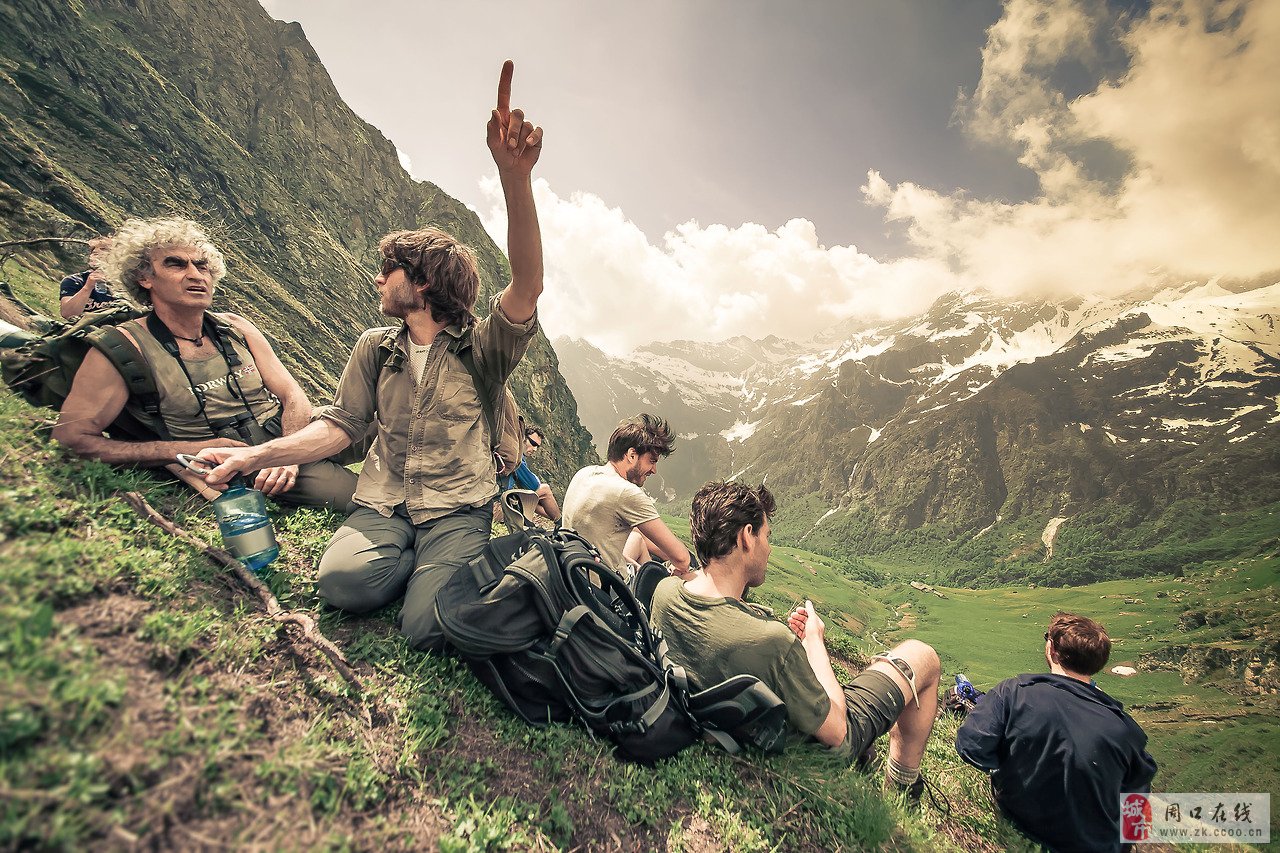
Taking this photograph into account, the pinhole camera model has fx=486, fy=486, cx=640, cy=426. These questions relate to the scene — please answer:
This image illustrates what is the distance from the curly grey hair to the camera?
467 centimetres

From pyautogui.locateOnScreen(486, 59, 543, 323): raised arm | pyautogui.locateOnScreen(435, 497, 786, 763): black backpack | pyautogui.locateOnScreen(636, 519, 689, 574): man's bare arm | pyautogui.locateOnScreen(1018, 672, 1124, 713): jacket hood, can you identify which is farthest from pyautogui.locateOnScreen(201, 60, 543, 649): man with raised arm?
pyautogui.locateOnScreen(1018, 672, 1124, 713): jacket hood

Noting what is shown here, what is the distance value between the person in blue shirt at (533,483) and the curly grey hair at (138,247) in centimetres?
407

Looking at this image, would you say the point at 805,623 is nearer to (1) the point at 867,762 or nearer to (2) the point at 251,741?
(1) the point at 867,762

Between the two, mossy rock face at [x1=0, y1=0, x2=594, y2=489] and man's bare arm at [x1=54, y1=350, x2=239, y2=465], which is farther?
mossy rock face at [x1=0, y1=0, x2=594, y2=489]

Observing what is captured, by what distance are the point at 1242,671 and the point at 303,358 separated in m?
187

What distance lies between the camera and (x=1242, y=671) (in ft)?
344

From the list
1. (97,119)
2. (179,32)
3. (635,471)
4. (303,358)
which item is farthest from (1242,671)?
(179,32)

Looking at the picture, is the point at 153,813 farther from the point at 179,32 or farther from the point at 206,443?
the point at 179,32

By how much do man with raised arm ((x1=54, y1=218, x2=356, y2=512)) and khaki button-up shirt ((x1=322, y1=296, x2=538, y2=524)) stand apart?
83 centimetres

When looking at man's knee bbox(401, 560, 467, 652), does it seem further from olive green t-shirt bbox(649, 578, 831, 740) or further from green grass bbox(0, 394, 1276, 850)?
olive green t-shirt bbox(649, 578, 831, 740)

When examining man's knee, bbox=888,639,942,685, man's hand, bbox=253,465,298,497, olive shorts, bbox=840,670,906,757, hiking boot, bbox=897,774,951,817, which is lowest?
hiking boot, bbox=897,774,951,817

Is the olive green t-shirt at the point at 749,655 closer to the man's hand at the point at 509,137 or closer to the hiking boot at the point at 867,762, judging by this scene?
the hiking boot at the point at 867,762

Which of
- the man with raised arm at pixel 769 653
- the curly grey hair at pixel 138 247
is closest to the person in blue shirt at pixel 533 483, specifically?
the man with raised arm at pixel 769 653

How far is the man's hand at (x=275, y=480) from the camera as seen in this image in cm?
522
